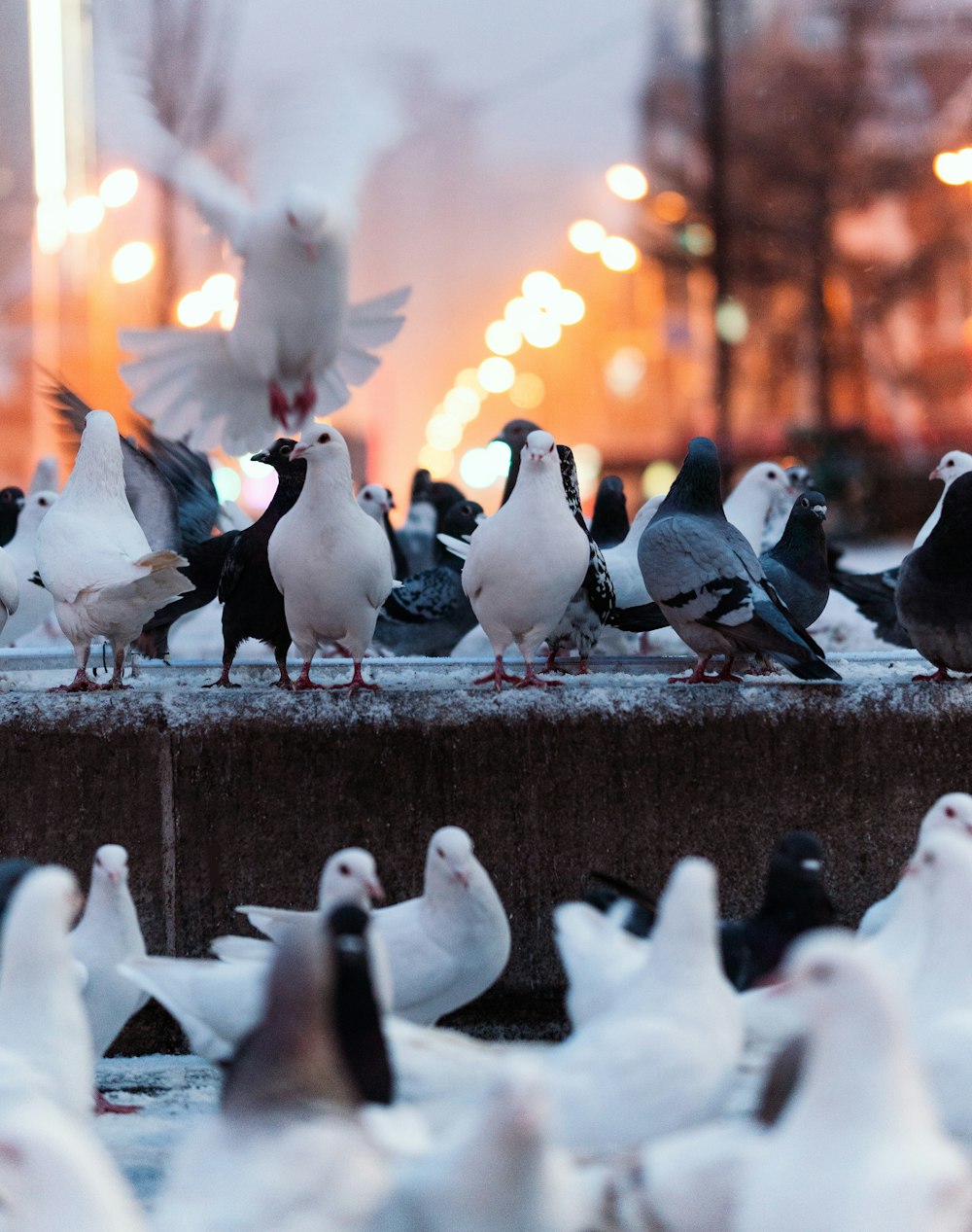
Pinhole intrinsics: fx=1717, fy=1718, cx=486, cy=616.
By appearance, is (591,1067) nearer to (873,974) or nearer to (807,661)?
(873,974)

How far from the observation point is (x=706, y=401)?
15.4 metres

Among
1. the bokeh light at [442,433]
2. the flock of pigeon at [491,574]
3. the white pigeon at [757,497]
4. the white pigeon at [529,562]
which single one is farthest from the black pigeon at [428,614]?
the bokeh light at [442,433]

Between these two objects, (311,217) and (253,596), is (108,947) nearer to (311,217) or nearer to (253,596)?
(253,596)

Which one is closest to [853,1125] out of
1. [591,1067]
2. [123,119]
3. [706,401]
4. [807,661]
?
[591,1067]

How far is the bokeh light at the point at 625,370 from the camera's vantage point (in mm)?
15445

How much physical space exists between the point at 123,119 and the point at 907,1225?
5.64 m

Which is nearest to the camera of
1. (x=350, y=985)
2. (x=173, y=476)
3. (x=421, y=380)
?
(x=350, y=985)

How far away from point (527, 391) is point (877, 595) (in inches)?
314

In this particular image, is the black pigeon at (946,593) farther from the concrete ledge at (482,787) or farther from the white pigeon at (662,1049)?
the white pigeon at (662,1049)

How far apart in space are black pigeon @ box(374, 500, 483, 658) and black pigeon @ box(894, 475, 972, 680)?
248 centimetres

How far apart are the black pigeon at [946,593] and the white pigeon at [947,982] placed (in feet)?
5.21

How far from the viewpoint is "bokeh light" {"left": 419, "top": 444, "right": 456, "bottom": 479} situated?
1436 centimetres

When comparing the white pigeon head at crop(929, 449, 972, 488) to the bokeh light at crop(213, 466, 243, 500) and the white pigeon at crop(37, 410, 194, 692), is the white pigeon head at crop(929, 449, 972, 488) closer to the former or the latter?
→ the white pigeon at crop(37, 410, 194, 692)

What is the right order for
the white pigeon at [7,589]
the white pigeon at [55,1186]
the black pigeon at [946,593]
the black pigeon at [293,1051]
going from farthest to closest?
the white pigeon at [7,589] < the black pigeon at [946,593] < the black pigeon at [293,1051] < the white pigeon at [55,1186]
